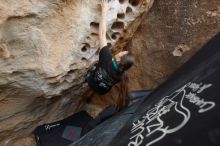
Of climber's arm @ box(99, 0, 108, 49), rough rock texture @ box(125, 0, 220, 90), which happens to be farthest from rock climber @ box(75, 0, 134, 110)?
rough rock texture @ box(125, 0, 220, 90)

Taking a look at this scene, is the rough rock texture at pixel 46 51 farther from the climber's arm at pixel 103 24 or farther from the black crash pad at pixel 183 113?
the black crash pad at pixel 183 113

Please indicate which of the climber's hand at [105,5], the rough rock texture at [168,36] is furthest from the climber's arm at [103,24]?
the rough rock texture at [168,36]

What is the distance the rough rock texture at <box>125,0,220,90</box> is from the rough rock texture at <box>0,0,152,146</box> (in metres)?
0.07

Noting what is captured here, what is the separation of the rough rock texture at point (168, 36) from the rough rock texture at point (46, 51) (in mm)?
71

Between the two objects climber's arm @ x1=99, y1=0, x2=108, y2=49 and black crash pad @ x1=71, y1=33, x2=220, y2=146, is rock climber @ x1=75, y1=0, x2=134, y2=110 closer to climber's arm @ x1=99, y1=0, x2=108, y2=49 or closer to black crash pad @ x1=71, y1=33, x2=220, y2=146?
climber's arm @ x1=99, y1=0, x2=108, y2=49

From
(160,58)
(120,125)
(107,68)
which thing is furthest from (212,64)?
(160,58)

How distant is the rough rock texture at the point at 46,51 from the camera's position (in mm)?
1258

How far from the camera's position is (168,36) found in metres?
1.59

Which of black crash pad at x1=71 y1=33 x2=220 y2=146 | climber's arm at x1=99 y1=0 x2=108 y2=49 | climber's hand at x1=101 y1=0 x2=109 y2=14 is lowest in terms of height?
black crash pad at x1=71 y1=33 x2=220 y2=146

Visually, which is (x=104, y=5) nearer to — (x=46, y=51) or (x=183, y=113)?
(x=46, y=51)

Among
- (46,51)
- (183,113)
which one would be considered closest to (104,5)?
(46,51)

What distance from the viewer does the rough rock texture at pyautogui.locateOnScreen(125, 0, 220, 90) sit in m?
1.50

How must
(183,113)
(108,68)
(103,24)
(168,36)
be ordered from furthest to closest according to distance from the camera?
(168,36), (103,24), (108,68), (183,113)

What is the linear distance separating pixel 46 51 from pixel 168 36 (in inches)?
23.1
